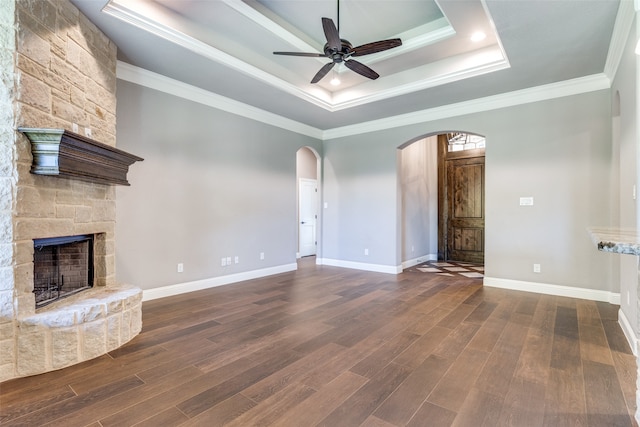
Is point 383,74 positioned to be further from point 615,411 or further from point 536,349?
point 615,411

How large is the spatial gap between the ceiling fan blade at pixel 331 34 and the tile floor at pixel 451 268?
4.33 m

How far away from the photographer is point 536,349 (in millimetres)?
2545

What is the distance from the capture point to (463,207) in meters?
7.06

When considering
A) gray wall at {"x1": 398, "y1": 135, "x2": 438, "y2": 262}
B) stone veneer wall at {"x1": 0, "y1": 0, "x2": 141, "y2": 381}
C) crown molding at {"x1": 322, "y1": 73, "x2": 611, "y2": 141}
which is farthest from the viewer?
gray wall at {"x1": 398, "y1": 135, "x2": 438, "y2": 262}

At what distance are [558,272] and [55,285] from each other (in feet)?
18.9

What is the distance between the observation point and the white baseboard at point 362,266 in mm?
5703

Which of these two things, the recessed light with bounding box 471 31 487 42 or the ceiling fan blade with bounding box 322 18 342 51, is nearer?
the ceiling fan blade with bounding box 322 18 342 51

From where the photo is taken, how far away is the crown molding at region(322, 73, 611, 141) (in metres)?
3.98

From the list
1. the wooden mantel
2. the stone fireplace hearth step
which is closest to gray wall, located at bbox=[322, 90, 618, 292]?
the wooden mantel

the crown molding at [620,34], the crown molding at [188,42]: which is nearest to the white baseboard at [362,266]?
the crown molding at [188,42]

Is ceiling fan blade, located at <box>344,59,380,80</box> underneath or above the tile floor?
above

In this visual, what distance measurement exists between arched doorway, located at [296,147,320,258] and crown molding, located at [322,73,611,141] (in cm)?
203

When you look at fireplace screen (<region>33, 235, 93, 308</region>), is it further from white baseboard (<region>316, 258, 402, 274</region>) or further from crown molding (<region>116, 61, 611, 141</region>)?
white baseboard (<region>316, 258, 402, 274</region>)

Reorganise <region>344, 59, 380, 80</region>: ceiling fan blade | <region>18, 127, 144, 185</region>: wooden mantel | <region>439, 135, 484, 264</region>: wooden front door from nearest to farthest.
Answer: <region>18, 127, 144, 185</region>: wooden mantel → <region>344, 59, 380, 80</region>: ceiling fan blade → <region>439, 135, 484, 264</region>: wooden front door
